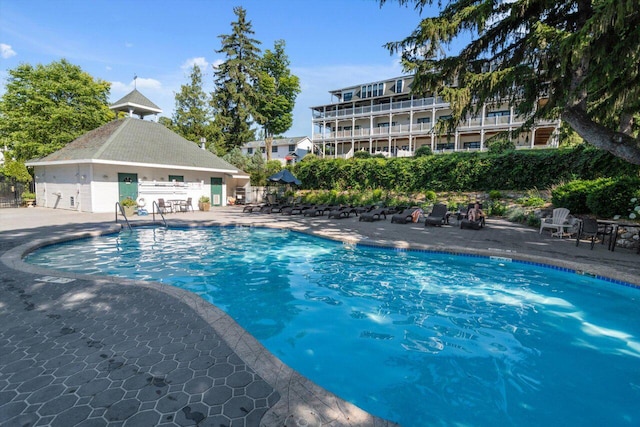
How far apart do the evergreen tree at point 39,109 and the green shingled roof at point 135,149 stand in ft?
14.9

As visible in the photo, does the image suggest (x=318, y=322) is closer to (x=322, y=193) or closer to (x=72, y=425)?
(x=72, y=425)

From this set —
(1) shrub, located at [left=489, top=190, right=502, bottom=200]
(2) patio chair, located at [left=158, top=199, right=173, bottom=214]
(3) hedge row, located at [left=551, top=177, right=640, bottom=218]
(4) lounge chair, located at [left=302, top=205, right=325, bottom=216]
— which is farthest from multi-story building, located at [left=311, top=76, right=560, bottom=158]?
(2) patio chair, located at [left=158, top=199, right=173, bottom=214]

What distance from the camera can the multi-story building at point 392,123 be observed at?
3658 centimetres

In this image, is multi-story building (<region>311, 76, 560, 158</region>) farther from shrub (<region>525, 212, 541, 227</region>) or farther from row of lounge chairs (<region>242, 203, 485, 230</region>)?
shrub (<region>525, 212, 541, 227</region>)

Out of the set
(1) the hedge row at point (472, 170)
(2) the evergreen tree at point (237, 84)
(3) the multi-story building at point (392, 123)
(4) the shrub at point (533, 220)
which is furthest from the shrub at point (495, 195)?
(2) the evergreen tree at point (237, 84)

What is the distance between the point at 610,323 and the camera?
578cm

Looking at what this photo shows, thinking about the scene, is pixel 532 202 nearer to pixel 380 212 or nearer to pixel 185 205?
pixel 380 212

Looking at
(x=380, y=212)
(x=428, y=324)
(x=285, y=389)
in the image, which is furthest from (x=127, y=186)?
(x=285, y=389)

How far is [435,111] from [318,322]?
39.4 metres

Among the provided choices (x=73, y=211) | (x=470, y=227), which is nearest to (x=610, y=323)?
(x=470, y=227)

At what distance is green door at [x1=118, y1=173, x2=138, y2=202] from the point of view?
1822 cm

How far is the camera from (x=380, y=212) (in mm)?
16156

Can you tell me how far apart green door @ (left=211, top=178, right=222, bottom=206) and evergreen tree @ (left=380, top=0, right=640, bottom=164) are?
16.3m

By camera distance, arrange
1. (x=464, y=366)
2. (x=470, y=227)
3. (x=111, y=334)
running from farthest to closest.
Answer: (x=470, y=227)
(x=464, y=366)
(x=111, y=334)
